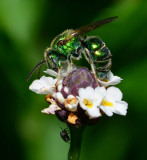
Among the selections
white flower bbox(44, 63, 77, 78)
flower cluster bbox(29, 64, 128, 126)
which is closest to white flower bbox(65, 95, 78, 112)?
flower cluster bbox(29, 64, 128, 126)

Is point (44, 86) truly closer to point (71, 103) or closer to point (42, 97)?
point (71, 103)

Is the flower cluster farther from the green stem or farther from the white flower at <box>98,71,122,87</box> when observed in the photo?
the green stem

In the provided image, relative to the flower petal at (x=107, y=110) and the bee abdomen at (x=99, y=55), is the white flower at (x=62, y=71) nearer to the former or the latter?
the bee abdomen at (x=99, y=55)

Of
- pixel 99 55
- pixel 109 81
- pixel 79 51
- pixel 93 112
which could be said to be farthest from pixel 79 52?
pixel 93 112

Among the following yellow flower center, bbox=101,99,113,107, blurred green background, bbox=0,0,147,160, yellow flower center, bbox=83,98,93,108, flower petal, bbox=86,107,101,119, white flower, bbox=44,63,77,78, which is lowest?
blurred green background, bbox=0,0,147,160

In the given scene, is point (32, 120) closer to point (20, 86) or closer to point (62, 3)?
point (20, 86)

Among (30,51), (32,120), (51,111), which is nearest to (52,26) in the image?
(30,51)

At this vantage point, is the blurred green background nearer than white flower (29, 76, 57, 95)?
No
